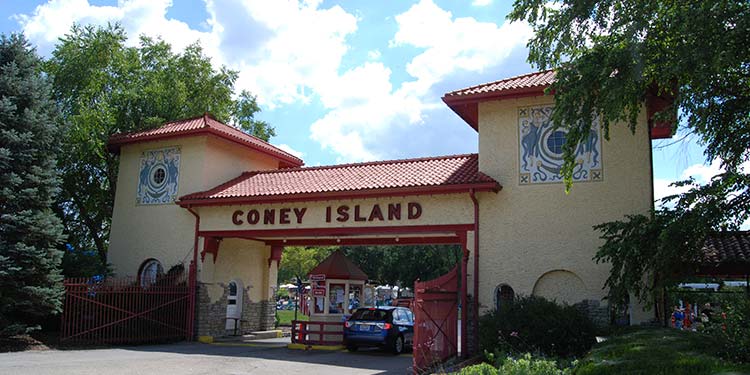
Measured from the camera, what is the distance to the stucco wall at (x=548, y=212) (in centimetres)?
1509

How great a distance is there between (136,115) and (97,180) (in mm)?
3087

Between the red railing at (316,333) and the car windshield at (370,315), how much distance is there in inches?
43.1

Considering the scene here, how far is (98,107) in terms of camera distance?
23609mm

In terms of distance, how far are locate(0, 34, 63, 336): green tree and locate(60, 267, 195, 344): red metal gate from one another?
819 millimetres

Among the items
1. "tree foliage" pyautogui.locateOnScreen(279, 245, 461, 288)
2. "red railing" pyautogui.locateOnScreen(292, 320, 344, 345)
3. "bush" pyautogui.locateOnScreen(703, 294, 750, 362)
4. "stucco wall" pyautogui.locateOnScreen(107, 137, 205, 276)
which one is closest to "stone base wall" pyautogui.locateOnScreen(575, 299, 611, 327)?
"bush" pyautogui.locateOnScreen(703, 294, 750, 362)

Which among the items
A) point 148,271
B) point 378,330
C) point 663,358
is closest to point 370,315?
point 378,330

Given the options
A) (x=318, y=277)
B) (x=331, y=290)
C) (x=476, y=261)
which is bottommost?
(x=331, y=290)

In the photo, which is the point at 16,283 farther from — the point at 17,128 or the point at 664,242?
the point at 664,242

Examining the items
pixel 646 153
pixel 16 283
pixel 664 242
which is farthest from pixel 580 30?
pixel 16 283

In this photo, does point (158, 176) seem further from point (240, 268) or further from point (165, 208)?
point (240, 268)

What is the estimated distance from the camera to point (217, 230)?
19938 mm

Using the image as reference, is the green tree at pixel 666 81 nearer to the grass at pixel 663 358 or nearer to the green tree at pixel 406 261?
the grass at pixel 663 358

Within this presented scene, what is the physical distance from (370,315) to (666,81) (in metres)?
10.9

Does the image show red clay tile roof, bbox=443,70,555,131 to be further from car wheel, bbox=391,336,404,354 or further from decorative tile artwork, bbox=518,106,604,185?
car wheel, bbox=391,336,404,354
